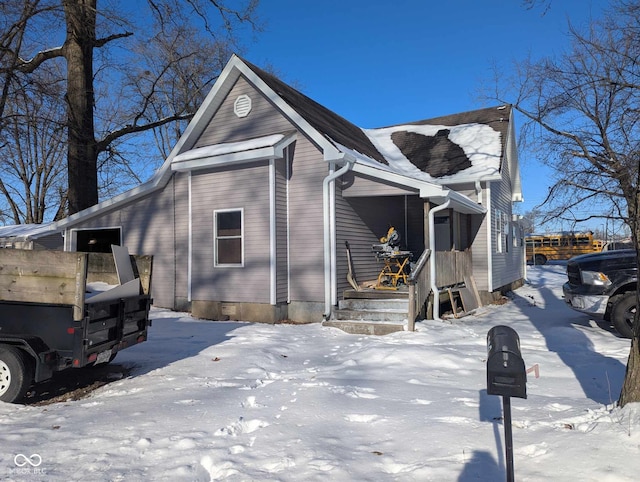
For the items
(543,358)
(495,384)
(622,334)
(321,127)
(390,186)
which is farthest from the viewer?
(321,127)

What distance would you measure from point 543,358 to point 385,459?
4.37 m

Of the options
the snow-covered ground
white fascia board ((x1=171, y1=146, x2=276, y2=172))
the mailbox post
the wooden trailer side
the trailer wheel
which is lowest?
the snow-covered ground

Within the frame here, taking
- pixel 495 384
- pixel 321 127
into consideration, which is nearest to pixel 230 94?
pixel 321 127

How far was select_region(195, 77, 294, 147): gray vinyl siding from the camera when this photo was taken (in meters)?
11.4

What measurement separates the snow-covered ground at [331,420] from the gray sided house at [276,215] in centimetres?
303

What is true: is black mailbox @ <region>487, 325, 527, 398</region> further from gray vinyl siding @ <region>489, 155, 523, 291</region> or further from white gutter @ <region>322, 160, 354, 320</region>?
gray vinyl siding @ <region>489, 155, 523, 291</region>

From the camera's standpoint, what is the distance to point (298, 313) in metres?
10.7

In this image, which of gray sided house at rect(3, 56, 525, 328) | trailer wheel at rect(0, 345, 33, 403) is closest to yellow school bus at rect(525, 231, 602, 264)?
gray sided house at rect(3, 56, 525, 328)

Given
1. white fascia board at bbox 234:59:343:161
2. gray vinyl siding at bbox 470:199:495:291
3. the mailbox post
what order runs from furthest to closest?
gray vinyl siding at bbox 470:199:495:291 → white fascia board at bbox 234:59:343:161 → the mailbox post

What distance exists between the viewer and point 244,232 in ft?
35.8

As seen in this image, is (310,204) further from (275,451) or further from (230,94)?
(275,451)

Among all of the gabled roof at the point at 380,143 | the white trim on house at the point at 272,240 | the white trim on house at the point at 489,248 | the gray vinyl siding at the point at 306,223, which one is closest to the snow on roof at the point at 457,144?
the gabled roof at the point at 380,143

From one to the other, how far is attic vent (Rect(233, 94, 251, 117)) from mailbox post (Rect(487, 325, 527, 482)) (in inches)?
404

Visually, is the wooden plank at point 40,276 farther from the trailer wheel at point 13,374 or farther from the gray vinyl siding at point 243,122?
the gray vinyl siding at point 243,122
